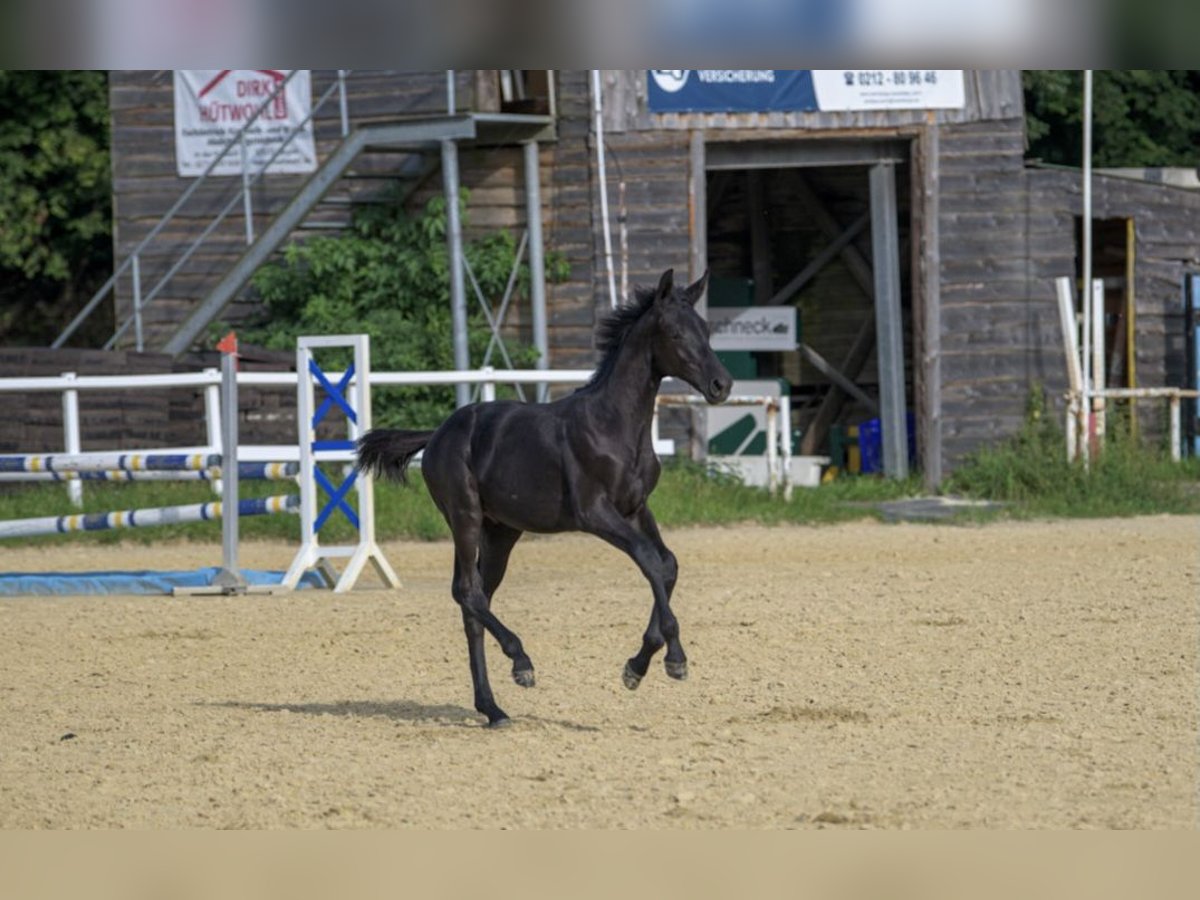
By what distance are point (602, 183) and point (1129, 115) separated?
37.9 ft

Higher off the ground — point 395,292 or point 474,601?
point 395,292

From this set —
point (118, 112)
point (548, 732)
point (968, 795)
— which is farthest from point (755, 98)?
point (968, 795)

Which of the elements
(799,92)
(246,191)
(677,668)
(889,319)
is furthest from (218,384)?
(677,668)

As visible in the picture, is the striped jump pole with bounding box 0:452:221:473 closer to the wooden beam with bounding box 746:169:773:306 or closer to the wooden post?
the wooden post

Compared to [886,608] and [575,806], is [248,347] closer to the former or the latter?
[886,608]

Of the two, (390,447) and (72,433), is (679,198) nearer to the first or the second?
(72,433)

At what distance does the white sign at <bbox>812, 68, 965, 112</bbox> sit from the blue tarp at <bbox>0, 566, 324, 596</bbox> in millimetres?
8941

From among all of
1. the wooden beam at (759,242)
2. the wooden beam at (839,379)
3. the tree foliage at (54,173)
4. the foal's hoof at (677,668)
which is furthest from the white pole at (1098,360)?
the tree foliage at (54,173)

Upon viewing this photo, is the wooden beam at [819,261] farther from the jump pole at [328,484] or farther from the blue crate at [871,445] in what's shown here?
the jump pole at [328,484]

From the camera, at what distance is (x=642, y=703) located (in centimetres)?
818

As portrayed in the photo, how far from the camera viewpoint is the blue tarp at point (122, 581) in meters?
12.6

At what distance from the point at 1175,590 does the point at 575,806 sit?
255 inches

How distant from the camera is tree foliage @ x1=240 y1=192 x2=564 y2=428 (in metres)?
19.9

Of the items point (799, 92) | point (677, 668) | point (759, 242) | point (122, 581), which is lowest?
point (122, 581)
